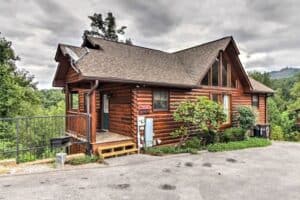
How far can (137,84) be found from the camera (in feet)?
32.6

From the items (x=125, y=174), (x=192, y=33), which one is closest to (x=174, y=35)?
(x=192, y=33)

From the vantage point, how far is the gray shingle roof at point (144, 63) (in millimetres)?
9422

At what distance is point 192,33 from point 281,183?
53.6 feet

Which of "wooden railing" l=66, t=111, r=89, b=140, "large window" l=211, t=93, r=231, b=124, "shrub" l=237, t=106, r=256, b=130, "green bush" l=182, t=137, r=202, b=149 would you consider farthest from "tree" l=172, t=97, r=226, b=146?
"wooden railing" l=66, t=111, r=89, b=140

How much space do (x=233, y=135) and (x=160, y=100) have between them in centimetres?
446

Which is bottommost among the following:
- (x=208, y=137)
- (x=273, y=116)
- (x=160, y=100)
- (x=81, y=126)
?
(x=208, y=137)

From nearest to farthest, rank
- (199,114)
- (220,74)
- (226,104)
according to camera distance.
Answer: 1. (199,114)
2. (220,74)
3. (226,104)

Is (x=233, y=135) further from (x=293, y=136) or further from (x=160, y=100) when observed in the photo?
(x=293, y=136)

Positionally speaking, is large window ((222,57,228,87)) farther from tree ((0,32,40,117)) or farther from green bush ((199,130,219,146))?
tree ((0,32,40,117))

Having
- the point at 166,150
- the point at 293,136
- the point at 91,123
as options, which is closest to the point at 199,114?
the point at 166,150

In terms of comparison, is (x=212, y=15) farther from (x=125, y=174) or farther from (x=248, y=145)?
(x=125, y=174)

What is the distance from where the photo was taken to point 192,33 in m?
20.6

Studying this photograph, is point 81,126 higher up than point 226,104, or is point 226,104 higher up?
point 226,104

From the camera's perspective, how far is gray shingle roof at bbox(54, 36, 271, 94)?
9.42 metres
